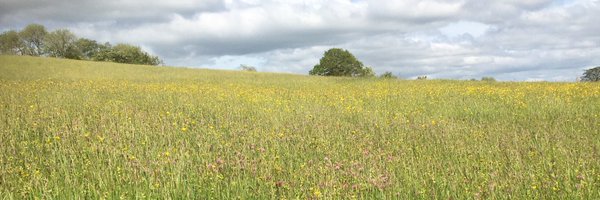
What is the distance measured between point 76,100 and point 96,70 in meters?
32.8

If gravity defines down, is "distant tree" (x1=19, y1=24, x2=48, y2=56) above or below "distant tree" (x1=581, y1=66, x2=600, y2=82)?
above

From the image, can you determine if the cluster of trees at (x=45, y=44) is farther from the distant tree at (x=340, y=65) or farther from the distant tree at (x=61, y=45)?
the distant tree at (x=340, y=65)

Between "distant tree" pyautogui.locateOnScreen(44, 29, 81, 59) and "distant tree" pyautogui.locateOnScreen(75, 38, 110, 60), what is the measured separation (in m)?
1.66

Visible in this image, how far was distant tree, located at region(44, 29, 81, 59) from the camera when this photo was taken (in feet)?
281

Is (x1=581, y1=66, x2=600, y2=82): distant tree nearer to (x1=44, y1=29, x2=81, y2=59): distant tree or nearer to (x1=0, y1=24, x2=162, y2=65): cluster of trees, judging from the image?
(x1=0, y1=24, x2=162, y2=65): cluster of trees

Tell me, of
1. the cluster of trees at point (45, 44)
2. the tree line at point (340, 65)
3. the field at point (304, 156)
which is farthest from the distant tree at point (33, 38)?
the field at point (304, 156)

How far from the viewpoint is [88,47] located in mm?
93312

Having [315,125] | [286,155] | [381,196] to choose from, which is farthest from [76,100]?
[381,196]

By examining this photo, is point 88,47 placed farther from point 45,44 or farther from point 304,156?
point 304,156

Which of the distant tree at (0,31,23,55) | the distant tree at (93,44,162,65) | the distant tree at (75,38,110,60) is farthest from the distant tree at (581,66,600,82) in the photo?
the distant tree at (0,31,23,55)

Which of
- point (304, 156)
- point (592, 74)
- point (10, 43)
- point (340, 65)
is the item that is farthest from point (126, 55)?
point (304, 156)

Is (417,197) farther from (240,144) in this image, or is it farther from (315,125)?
(315,125)

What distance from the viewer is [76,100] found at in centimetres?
1476

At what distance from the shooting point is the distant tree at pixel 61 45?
8556 centimetres
